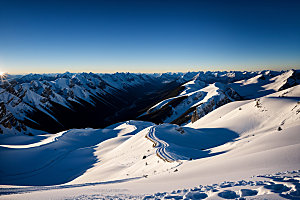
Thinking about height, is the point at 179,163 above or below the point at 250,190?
below

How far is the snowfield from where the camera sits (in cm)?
749

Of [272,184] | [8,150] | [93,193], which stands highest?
[272,184]

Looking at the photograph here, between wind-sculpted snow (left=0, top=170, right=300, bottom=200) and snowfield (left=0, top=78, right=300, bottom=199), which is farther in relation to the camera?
snowfield (left=0, top=78, right=300, bottom=199)

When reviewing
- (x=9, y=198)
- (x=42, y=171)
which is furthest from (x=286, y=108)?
(x=42, y=171)

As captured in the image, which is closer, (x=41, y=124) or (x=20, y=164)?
(x=20, y=164)

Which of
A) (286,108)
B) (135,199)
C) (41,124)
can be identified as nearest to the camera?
(135,199)

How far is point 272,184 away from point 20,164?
45.0 metres

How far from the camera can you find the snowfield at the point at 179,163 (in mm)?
7492

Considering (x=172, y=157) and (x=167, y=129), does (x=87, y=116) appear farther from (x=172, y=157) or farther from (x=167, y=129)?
(x=172, y=157)

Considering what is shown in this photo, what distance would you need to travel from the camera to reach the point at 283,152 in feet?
32.0

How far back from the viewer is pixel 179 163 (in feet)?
49.1

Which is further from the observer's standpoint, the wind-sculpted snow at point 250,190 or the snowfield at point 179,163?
the snowfield at point 179,163

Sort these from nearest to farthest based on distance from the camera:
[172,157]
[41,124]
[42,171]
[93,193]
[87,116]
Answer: [93,193] < [172,157] < [42,171] < [41,124] < [87,116]

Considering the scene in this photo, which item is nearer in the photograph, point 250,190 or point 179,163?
point 250,190
